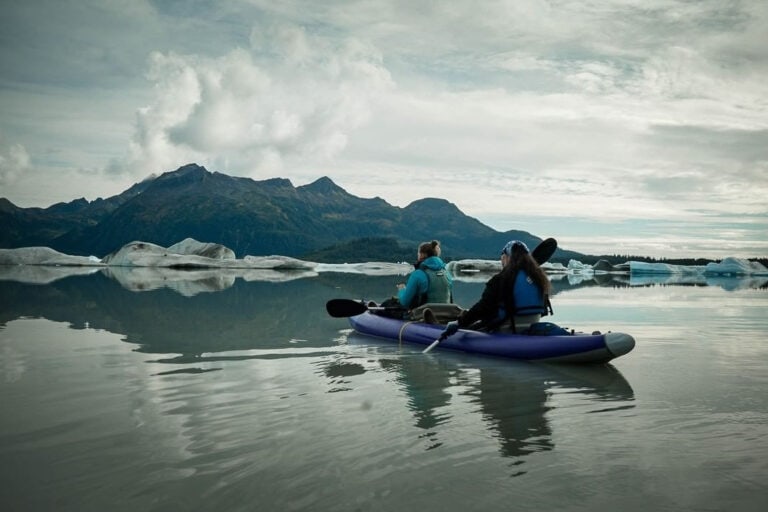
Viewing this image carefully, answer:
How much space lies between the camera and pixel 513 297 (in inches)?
408

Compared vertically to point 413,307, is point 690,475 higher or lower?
lower

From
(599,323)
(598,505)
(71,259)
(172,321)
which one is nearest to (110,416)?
(598,505)

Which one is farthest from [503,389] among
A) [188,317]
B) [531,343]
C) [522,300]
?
[188,317]

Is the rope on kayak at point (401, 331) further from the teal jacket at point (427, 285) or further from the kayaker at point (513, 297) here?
the kayaker at point (513, 297)

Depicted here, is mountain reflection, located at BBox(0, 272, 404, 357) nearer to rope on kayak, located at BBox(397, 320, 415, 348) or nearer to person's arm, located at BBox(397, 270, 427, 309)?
rope on kayak, located at BBox(397, 320, 415, 348)

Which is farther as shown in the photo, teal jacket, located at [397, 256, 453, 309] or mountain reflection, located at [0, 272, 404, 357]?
teal jacket, located at [397, 256, 453, 309]

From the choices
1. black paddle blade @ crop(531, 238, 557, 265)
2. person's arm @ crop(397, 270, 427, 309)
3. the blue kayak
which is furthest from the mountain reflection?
black paddle blade @ crop(531, 238, 557, 265)

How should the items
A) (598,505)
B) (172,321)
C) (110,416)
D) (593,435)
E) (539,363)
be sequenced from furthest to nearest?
(172,321) → (539,363) → (110,416) → (593,435) → (598,505)

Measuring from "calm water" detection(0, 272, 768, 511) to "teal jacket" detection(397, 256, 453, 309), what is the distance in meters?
1.15

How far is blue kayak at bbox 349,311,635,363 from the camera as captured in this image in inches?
367

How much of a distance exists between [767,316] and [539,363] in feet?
40.0

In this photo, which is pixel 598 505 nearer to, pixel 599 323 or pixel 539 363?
pixel 539 363

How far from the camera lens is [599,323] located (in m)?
16.1

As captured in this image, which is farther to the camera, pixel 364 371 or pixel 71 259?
pixel 71 259
